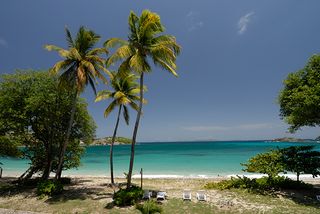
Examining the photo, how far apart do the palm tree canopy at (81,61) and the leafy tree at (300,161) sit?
13221 mm

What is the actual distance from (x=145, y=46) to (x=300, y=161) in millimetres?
11992

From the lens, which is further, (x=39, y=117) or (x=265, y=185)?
(x=39, y=117)

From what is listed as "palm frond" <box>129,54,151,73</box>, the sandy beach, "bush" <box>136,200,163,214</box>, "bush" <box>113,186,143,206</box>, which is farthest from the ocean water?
"palm frond" <box>129,54,151,73</box>

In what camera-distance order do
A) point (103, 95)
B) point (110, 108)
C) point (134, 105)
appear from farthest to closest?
1. point (110, 108)
2. point (103, 95)
3. point (134, 105)

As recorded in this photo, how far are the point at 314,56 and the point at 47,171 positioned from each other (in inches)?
814

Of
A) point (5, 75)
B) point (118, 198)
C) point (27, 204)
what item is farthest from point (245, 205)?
point (5, 75)

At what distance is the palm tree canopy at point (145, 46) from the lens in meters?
13.3

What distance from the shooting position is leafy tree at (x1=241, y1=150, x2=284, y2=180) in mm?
14868

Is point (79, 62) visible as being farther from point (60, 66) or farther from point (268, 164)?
point (268, 164)

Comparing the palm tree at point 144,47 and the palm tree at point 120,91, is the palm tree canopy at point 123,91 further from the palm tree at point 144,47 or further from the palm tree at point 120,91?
the palm tree at point 144,47

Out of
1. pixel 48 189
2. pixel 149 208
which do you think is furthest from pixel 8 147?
pixel 149 208

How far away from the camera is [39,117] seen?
17266mm

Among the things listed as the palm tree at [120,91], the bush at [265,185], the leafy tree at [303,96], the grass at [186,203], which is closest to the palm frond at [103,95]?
the palm tree at [120,91]

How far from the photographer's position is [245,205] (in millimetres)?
12070
